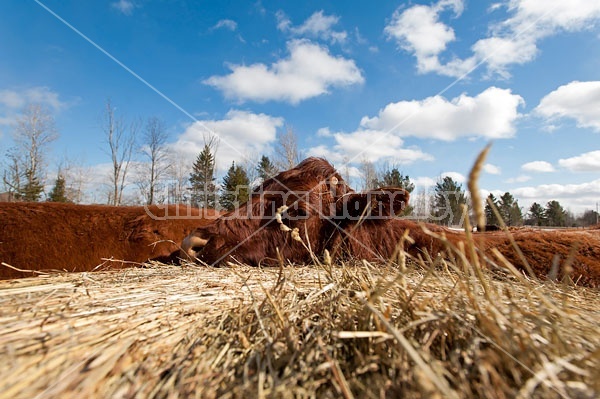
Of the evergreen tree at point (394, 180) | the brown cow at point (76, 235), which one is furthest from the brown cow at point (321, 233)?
the evergreen tree at point (394, 180)

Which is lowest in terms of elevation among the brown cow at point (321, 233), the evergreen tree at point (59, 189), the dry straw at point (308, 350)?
the dry straw at point (308, 350)

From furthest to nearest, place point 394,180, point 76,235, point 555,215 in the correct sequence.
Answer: point 555,215 < point 394,180 < point 76,235

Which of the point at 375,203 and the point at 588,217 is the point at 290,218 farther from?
the point at 588,217

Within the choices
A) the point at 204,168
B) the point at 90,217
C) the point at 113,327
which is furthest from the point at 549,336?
the point at 204,168

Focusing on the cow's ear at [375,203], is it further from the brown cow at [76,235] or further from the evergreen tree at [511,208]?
the evergreen tree at [511,208]

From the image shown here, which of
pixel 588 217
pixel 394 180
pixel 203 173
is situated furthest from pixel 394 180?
pixel 588 217

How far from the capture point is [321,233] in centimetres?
364

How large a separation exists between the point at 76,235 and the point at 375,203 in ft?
14.2

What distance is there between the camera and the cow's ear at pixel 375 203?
339cm

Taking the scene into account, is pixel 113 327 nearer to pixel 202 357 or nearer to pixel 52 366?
pixel 52 366

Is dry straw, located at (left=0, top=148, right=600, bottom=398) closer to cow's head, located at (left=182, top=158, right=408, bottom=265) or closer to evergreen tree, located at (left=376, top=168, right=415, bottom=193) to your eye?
cow's head, located at (left=182, top=158, right=408, bottom=265)

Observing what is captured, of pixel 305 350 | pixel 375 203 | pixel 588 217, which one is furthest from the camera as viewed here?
pixel 588 217

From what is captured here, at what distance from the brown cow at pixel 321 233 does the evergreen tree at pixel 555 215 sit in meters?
67.6

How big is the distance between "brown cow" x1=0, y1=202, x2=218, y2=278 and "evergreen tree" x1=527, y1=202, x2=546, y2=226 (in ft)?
219
